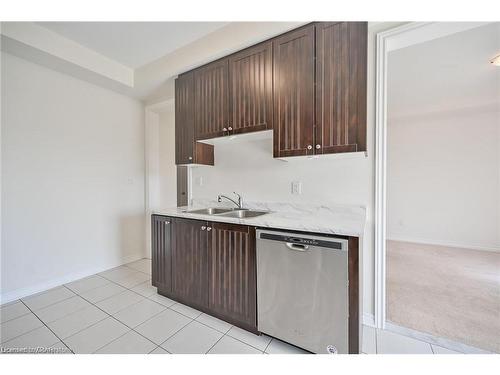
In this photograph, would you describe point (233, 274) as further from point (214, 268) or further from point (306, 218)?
point (306, 218)

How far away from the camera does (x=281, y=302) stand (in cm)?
138

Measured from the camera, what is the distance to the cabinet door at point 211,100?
1960mm

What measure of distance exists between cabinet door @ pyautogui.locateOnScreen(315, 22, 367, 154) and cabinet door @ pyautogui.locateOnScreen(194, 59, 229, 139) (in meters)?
0.88

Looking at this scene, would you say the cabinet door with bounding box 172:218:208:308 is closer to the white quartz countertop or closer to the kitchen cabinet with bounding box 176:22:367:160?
the white quartz countertop

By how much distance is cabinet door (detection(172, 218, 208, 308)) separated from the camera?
5.71ft

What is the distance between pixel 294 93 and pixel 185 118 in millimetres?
1258

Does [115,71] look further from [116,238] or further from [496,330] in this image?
[496,330]

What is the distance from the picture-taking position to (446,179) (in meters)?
3.82

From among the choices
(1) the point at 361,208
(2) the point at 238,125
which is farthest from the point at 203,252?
(1) the point at 361,208

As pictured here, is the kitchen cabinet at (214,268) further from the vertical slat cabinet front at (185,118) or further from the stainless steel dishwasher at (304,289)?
the vertical slat cabinet front at (185,118)

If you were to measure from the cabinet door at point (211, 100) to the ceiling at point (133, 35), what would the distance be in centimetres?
34

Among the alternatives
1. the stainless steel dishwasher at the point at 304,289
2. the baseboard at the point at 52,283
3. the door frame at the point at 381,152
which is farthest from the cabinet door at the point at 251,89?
the baseboard at the point at 52,283

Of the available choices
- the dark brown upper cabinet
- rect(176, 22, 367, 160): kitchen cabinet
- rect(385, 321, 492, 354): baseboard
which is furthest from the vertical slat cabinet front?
rect(385, 321, 492, 354): baseboard

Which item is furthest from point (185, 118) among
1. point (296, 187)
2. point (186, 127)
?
point (296, 187)
